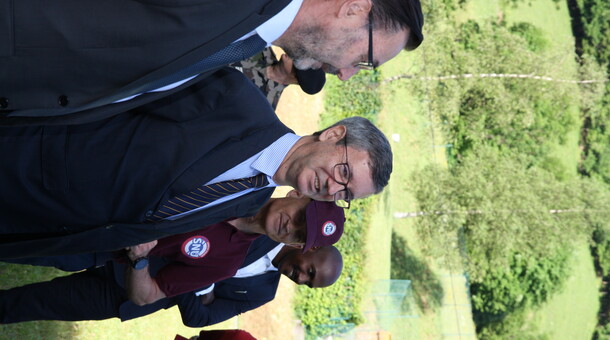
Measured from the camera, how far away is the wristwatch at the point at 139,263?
263 centimetres

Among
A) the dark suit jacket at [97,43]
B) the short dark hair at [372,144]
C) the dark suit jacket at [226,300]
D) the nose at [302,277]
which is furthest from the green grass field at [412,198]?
the dark suit jacket at [97,43]

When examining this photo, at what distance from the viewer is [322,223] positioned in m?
3.15

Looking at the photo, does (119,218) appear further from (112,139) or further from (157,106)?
(157,106)

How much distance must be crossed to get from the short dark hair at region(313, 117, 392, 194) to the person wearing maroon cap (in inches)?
20.1

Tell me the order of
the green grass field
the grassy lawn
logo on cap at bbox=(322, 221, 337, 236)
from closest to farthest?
logo on cap at bbox=(322, 221, 337, 236) → the green grass field → the grassy lawn

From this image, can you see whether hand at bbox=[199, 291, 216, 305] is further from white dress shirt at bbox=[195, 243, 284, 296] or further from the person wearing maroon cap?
the person wearing maroon cap

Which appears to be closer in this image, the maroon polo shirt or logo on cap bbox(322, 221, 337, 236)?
the maroon polo shirt

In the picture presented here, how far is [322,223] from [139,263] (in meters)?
1.00

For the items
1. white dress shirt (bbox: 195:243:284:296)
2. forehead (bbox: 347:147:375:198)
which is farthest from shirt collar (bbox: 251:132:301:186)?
white dress shirt (bbox: 195:243:284:296)

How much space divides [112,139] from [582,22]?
12297 mm

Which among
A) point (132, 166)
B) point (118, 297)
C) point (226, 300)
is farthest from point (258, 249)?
point (132, 166)

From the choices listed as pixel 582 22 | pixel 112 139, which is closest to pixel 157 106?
pixel 112 139

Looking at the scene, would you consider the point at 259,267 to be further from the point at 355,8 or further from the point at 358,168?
the point at 355,8

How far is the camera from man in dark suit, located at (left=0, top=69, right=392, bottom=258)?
7.06ft
